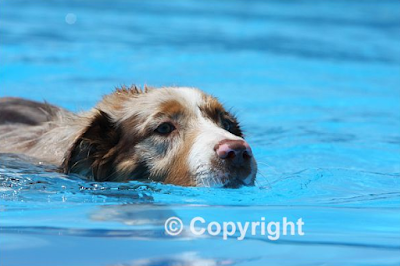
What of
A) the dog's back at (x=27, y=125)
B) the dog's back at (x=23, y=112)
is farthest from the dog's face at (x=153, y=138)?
the dog's back at (x=23, y=112)

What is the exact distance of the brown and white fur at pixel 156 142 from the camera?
539cm

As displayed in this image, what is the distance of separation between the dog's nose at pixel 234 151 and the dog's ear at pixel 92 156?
928mm

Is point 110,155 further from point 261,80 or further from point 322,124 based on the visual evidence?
point 261,80

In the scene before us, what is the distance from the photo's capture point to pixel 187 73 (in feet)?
41.6

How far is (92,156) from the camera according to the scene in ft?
19.4

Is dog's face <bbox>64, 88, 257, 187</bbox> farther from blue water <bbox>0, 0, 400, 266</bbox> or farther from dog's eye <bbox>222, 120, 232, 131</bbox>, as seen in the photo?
blue water <bbox>0, 0, 400, 266</bbox>

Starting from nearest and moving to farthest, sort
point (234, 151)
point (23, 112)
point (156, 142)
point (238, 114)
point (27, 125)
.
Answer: point (234, 151) < point (156, 142) < point (27, 125) < point (23, 112) < point (238, 114)

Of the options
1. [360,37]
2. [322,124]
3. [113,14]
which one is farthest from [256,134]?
[113,14]

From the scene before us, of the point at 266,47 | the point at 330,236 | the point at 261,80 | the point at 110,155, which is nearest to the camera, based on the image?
the point at 330,236

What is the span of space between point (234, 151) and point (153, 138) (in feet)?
2.56

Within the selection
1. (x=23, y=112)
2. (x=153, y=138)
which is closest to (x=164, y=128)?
(x=153, y=138)

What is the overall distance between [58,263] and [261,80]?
8457mm

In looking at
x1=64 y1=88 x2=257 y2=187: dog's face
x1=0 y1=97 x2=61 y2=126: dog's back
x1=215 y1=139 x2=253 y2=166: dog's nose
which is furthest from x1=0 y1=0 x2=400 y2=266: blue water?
x1=0 y1=97 x2=61 y2=126: dog's back

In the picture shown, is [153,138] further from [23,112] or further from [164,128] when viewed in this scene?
[23,112]
